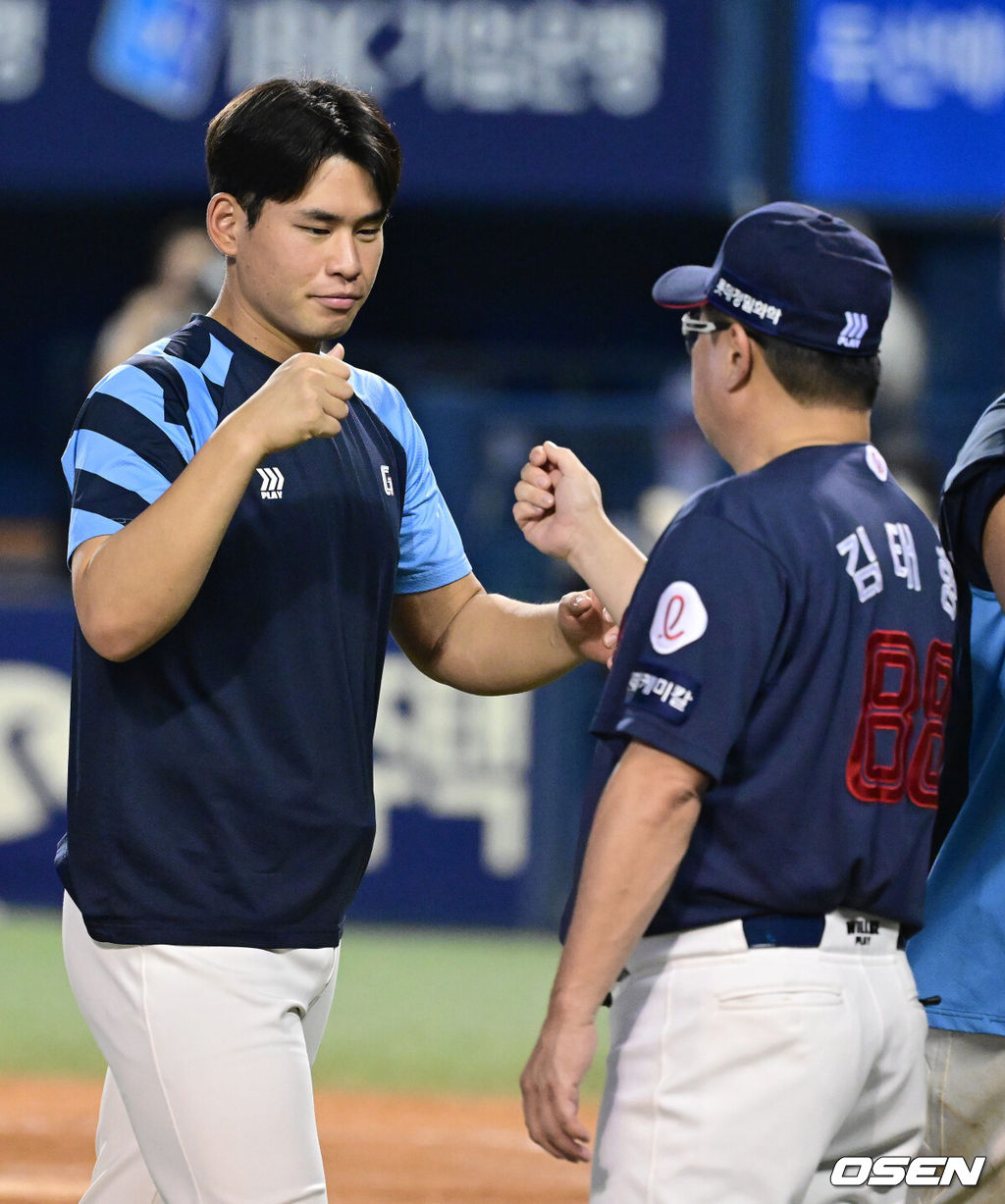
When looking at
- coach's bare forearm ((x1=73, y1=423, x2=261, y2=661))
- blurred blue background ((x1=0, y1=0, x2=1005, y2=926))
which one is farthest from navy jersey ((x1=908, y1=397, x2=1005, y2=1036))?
blurred blue background ((x1=0, y1=0, x2=1005, y2=926))

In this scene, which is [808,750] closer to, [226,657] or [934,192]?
[226,657]

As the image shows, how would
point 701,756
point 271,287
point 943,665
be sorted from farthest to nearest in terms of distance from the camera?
point 271,287, point 943,665, point 701,756

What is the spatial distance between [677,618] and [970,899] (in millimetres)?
860

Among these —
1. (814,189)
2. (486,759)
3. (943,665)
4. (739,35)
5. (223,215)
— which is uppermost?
(223,215)

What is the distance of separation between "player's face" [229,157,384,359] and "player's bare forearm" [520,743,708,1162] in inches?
36.0

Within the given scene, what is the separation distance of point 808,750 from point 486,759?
6324mm

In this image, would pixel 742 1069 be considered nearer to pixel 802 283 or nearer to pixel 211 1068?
pixel 211 1068

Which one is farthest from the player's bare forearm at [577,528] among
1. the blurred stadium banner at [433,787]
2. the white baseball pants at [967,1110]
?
the blurred stadium banner at [433,787]

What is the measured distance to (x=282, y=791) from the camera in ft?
9.20

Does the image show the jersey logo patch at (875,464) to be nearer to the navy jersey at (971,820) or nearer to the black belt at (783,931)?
the navy jersey at (971,820)

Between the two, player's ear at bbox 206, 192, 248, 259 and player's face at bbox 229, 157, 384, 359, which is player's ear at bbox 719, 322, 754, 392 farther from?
player's ear at bbox 206, 192, 248, 259

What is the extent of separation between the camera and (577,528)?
3012 mm

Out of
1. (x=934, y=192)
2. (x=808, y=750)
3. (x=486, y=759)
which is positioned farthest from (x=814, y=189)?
(x=808, y=750)

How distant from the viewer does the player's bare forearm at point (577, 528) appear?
9.87 ft
